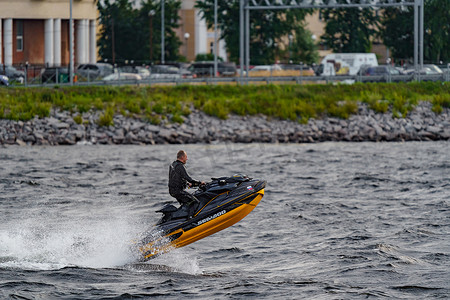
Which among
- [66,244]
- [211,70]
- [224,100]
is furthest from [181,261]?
[211,70]

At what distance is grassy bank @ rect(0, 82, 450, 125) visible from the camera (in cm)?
4194

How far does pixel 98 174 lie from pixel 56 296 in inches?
567

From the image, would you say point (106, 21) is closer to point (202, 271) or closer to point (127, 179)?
point (127, 179)

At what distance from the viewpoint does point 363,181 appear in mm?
26500

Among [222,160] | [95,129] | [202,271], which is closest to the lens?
[202,271]

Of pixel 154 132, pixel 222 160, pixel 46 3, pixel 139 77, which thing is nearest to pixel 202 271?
pixel 222 160

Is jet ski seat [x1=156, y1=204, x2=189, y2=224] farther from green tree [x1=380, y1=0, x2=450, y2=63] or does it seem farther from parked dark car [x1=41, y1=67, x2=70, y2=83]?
green tree [x1=380, y1=0, x2=450, y2=63]

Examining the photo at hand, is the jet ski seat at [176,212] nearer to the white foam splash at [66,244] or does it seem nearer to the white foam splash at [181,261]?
the white foam splash at [181,261]

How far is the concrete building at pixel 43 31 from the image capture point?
6138cm

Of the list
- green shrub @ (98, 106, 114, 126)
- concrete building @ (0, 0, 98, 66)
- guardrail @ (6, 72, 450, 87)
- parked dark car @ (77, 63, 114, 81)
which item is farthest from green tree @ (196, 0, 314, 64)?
green shrub @ (98, 106, 114, 126)

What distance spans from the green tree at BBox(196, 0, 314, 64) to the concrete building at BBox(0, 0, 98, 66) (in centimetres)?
852

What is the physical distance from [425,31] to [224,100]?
27.0 m

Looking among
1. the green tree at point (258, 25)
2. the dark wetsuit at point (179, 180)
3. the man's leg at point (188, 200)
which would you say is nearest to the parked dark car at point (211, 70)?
the green tree at point (258, 25)

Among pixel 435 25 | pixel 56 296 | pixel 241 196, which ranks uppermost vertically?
pixel 435 25
